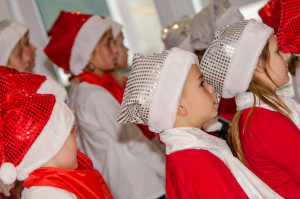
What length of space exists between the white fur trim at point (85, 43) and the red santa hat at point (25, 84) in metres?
0.81

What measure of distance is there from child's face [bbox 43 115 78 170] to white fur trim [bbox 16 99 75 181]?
1.0 inches

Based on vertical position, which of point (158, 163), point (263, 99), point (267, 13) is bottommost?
point (158, 163)

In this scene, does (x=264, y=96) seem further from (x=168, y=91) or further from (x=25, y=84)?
(x=25, y=84)

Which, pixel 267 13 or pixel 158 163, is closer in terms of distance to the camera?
pixel 267 13

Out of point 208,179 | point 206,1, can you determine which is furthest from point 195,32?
point 208,179

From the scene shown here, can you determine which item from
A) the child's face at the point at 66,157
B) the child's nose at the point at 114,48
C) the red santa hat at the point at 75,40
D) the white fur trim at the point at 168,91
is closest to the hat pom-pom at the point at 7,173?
the child's face at the point at 66,157

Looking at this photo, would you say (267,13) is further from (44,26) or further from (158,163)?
(44,26)

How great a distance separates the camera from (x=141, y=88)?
1.37 m

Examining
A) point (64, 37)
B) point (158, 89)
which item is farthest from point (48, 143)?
point (64, 37)

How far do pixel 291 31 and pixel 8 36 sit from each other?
146 centimetres

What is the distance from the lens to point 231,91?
154 cm

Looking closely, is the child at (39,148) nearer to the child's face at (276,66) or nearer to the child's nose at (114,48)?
the child's face at (276,66)

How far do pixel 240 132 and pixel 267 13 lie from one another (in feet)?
2.45

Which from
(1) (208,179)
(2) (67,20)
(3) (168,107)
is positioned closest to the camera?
(1) (208,179)
